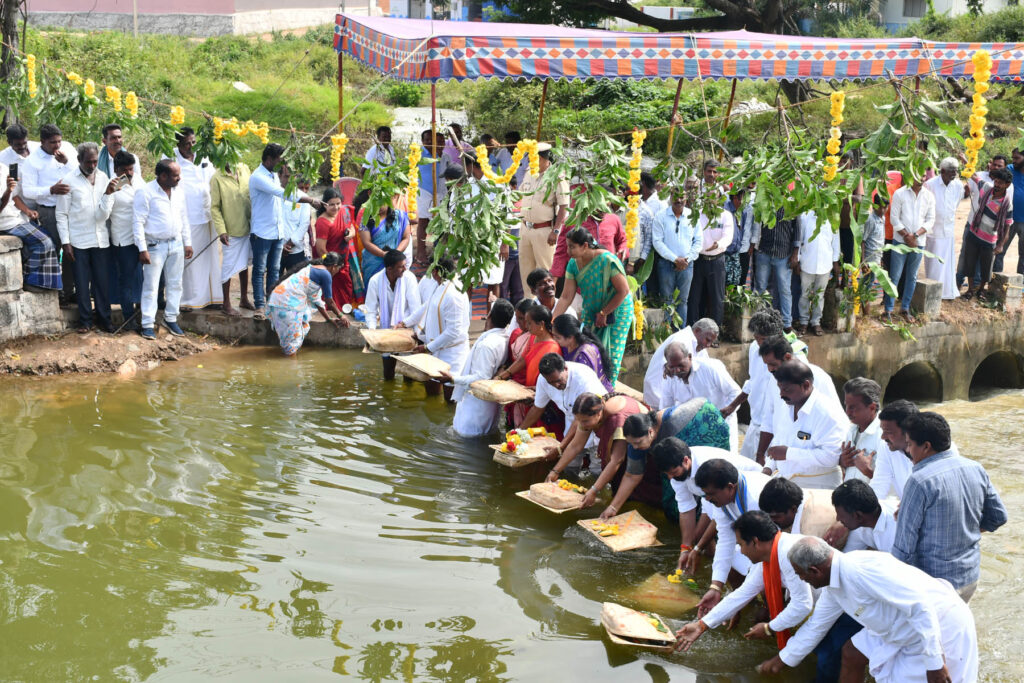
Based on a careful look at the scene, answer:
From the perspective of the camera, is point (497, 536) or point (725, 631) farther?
point (497, 536)

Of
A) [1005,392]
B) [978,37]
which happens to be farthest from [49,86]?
[978,37]

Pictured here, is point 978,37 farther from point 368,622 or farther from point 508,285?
point 368,622

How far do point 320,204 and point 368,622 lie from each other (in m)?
6.04

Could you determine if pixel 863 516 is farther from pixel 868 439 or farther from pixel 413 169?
pixel 413 169

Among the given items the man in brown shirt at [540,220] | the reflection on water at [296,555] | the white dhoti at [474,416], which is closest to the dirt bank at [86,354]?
the reflection on water at [296,555]

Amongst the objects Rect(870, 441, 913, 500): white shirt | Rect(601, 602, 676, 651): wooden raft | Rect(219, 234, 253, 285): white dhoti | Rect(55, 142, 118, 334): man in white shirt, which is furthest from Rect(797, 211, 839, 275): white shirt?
Rect(55, 142, 118, 334): man in white shirt

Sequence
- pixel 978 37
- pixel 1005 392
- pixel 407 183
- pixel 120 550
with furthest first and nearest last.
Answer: pixel 978 37 < pixel 1005 392 < pixel 407 183 < pixel 120 550

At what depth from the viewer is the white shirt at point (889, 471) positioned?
560cm

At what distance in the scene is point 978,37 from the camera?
27.4 m

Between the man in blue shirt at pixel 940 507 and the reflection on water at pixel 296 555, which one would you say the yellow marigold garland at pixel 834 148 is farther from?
the man in blue shirt at pixel 940 507

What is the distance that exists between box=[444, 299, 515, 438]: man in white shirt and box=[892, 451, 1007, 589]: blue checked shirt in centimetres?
394

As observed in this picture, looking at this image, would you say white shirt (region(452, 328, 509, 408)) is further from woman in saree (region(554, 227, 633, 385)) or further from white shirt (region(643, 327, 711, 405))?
white shirt (region(643, 327, 711, 405))

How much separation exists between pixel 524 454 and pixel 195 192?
532 cm

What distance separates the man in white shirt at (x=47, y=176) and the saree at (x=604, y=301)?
5.08 meters
